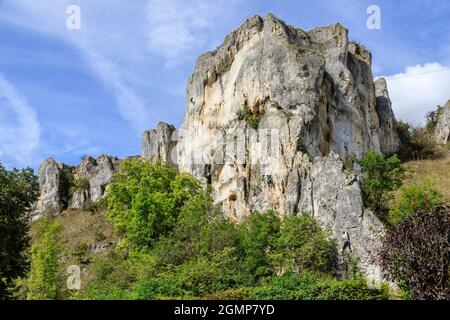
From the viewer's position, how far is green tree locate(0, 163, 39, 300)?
23391mm

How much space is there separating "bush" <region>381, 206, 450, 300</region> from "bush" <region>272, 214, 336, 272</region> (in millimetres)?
8356

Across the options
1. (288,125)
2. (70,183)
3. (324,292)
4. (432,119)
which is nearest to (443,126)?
(432,119)

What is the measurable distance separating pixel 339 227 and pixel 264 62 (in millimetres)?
17083

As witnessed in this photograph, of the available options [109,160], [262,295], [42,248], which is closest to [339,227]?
[262,295]

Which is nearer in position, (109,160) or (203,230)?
(203,230)

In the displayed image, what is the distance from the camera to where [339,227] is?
30.6m

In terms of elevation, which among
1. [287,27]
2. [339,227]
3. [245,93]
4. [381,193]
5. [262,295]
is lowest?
[262,295]

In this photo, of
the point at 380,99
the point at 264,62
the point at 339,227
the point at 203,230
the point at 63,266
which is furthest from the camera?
the point at 380,99

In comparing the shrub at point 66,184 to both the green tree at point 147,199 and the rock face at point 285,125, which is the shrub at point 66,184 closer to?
the rock face at point 285,125

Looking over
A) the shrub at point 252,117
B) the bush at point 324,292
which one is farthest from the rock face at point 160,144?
the bush at point 324,292

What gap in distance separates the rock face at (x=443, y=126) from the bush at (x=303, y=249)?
37914 millimetres

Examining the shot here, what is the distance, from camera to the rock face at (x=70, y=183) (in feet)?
232

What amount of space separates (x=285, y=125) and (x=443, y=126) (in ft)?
108
